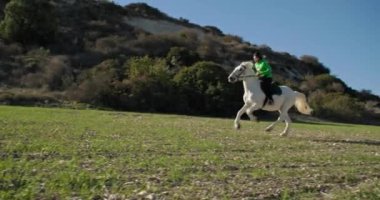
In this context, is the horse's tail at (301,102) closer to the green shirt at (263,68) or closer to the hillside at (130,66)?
the green shirt at (263,68)

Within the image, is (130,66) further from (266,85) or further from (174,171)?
(174,171)

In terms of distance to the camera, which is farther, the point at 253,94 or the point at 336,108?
the point at 336,108

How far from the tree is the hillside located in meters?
0.12

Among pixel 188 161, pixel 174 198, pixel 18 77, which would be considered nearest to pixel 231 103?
pixel 18 77

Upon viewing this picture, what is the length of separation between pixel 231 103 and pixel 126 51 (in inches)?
991

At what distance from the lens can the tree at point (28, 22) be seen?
68625 millimetres

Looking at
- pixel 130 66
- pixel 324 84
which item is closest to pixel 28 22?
pixel 130 66

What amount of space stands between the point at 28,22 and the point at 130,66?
1918 cm

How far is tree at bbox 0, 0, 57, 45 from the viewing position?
68625 mm

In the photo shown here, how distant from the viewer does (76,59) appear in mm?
70125

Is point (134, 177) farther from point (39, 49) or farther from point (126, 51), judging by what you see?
point (126, 51)

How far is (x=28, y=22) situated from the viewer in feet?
235

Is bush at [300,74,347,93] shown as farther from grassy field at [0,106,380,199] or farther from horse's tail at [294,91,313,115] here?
grassy field at [0,106,380,199]

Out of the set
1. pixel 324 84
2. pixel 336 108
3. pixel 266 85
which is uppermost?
pixel 324 84
